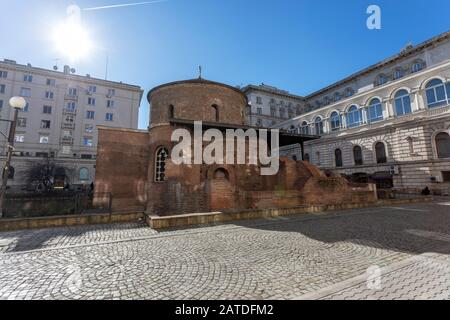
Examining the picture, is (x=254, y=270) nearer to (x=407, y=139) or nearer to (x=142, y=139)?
(x=142, y=139)

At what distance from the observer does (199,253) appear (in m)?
5.64

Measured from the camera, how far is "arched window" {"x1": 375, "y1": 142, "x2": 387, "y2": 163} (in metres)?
27.4

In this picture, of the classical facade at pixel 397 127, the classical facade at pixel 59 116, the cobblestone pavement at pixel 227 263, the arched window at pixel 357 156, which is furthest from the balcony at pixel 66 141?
the arched window at pixel 357 156

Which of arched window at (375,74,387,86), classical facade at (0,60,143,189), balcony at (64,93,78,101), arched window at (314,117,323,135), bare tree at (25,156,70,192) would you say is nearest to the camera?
bare tree at (25,156,70,192)

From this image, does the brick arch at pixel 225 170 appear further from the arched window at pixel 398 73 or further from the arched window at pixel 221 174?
the arched window at pixel 398 73

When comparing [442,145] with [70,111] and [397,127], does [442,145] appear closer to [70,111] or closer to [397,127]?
[397,127]

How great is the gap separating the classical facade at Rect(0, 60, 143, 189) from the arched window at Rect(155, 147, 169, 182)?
94.2 feet

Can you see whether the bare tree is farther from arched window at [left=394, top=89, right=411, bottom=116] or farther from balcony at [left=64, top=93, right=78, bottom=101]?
arched window at [left=394, top=89, right=411, bottom=116]

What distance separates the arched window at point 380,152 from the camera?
2738cm

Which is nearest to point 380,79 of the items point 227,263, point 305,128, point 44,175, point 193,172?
point 305,128

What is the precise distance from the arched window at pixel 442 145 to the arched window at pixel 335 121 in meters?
12.7

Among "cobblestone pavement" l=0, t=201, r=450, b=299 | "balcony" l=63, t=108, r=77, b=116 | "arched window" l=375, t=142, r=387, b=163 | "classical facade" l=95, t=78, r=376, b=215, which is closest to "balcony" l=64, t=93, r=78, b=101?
"balcony" l=63, t=108, r=77, b=116
